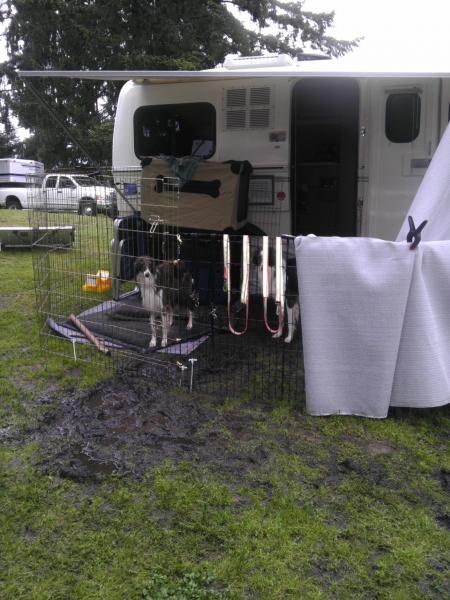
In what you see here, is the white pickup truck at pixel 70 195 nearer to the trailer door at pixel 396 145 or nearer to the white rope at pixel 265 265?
the white rope at pixel 265 265

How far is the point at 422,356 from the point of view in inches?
146

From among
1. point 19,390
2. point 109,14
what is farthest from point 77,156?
point 19,390

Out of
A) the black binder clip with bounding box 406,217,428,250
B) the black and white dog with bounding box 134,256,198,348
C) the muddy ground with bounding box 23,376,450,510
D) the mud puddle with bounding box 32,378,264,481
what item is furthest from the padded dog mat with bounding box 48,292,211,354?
the black binder clip with bounding box 406,217,428,250

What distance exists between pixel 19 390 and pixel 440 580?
10.9 ft

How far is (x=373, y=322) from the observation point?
3.68 meters

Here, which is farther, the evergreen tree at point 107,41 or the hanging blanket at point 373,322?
the evergreen tree at point 107,41

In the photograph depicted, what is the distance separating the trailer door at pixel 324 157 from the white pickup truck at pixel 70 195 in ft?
7.50

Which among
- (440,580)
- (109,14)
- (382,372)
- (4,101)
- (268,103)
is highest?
(109,14)

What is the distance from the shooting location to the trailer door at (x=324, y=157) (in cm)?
675

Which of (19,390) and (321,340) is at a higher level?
(321,340)

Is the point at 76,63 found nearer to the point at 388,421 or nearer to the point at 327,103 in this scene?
the point at 327,103

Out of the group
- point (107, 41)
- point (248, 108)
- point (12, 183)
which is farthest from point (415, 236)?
point (12, 183)

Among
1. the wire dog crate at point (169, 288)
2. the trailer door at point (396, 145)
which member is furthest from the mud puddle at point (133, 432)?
the trailer door at point (396, 145)

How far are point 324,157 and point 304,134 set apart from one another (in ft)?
1.31
